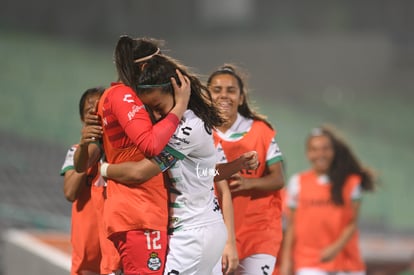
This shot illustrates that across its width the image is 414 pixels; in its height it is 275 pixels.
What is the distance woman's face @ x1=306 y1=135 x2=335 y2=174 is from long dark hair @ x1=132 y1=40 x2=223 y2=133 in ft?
14.4

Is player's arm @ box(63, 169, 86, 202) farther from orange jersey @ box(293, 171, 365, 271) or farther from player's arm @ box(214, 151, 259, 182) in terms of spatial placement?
orange jersey @ box(293, 171, 365, 271)

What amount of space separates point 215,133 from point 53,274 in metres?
2.71

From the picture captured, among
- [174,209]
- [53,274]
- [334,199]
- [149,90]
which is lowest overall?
[53,274]

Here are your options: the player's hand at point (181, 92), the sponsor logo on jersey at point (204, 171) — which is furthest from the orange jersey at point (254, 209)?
the player's hand at point (181, 92)

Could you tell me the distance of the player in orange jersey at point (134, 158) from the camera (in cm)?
373

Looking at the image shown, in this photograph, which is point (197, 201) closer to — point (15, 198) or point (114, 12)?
point (15, 198)

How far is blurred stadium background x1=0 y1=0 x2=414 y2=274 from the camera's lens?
54.6 ft

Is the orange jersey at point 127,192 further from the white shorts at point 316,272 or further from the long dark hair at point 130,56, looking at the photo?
the white shorts at point 316,272

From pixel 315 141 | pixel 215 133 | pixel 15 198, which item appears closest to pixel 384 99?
pixel 15 198

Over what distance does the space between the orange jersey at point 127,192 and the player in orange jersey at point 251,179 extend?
1.27 metres

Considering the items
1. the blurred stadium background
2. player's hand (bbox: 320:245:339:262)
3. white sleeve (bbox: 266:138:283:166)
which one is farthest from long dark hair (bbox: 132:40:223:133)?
the blurred stadium background

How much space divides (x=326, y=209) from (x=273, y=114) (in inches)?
444

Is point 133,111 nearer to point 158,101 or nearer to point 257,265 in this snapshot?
point 158,101

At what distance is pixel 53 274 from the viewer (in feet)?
24.0
